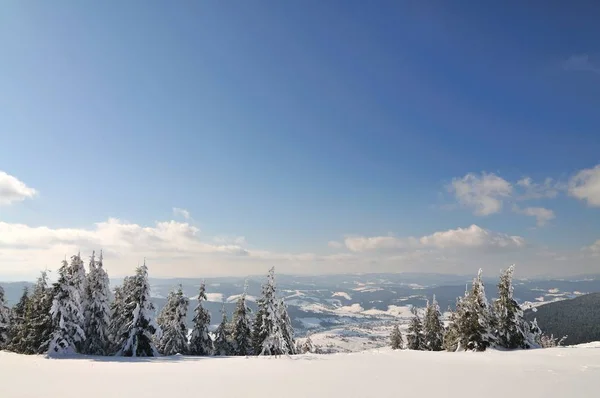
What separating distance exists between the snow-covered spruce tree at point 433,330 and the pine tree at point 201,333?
34.6 meters

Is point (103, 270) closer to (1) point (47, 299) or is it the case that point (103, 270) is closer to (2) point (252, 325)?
(1) point (47, 299)

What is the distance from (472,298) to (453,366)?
16.4 meters

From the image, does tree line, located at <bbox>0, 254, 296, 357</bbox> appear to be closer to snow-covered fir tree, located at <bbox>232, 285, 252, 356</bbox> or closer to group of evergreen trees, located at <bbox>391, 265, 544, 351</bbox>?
snow-covered fir tree, located at <bbox>232, 285, 252, 356</bbox>

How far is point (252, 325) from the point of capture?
44.2m

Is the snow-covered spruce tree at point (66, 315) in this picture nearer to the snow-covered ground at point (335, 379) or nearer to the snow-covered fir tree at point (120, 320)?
the snow-covered fir tree at point (120, 320)

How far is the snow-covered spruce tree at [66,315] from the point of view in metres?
31.7

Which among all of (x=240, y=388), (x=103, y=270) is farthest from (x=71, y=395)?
(x=103, y=270)

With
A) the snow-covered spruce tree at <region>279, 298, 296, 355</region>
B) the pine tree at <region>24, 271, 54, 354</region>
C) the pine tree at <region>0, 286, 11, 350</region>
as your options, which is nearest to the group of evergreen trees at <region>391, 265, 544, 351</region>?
the snow-covered spruce tree at <region>279, 298, 296, 355</region>

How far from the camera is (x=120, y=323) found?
131 feet

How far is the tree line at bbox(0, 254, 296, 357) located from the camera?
3269 cm

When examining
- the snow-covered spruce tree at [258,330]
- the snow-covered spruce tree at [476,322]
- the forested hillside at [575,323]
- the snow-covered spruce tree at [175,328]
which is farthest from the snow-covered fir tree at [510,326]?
the forested hillside at [575,323]

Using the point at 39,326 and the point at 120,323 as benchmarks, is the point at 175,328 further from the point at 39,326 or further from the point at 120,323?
the point at 39,326

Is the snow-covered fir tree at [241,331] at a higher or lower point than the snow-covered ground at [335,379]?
lower

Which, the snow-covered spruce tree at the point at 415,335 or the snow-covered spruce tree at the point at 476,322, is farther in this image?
the snow-covered spruce tree at the point at 415,335
